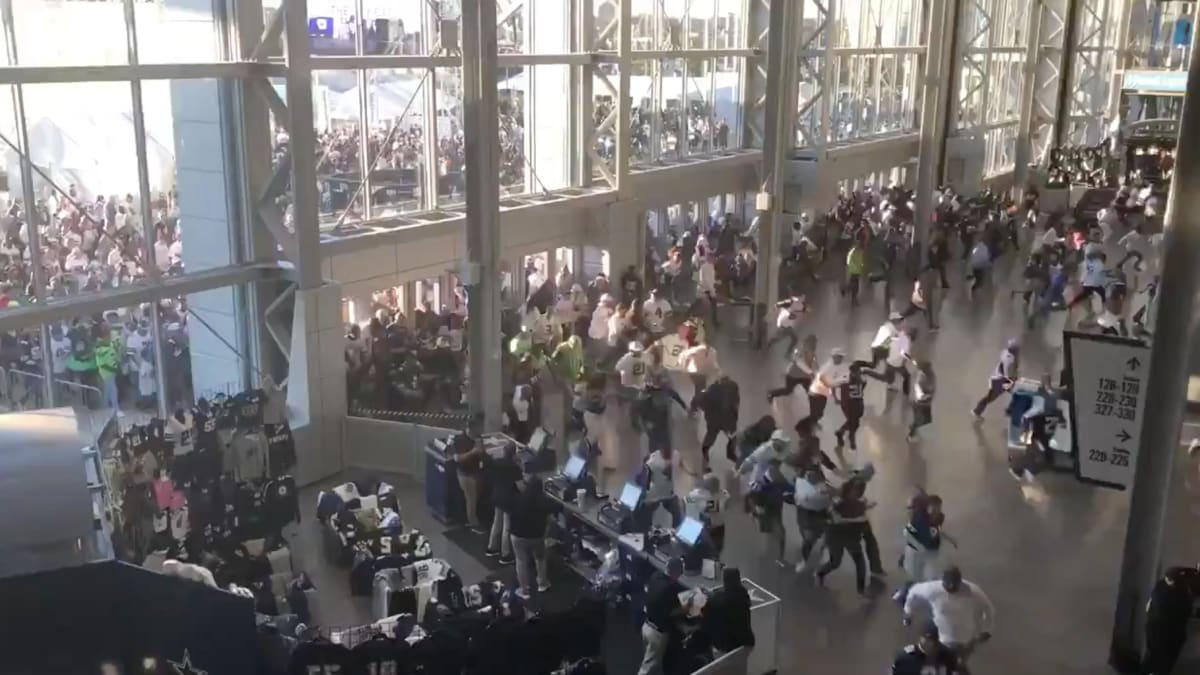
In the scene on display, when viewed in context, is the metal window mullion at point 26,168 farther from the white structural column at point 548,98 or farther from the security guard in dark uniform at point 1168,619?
→ the security guard in dark uniform at point 1168,619

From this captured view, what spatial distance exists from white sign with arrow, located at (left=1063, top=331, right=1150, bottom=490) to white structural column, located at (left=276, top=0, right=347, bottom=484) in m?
8.67

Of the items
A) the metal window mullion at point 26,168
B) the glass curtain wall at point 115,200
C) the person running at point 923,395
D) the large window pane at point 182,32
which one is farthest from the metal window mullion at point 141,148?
the person running at point 923,395

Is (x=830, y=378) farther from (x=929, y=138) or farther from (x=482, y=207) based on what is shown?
(x=929, y=138)

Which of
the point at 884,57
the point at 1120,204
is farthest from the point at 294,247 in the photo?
the point at 884,57

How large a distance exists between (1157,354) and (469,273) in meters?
7.40

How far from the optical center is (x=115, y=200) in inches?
505

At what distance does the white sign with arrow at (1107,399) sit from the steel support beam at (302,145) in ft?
29.5

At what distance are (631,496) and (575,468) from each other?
0.98 metres

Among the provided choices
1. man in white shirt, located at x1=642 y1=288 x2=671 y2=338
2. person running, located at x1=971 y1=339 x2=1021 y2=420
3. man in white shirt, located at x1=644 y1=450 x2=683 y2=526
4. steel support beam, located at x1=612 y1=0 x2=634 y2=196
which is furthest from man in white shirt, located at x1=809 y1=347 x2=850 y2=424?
steel support beam, located at x1=612 y1=0 x2=634 y2=196

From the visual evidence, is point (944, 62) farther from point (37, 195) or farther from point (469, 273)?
point (37, 195)

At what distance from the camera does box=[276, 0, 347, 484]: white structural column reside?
12.8 m

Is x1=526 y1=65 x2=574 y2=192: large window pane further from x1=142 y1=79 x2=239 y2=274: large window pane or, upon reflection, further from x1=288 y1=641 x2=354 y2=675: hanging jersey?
x1=288 y1=641 x2=354 y2=675: hanging jersey

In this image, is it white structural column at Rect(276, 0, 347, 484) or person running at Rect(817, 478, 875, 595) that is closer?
person running at Rect(817, 478, 875, 595)

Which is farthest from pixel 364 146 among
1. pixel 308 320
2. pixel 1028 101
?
pixel 1028 101
